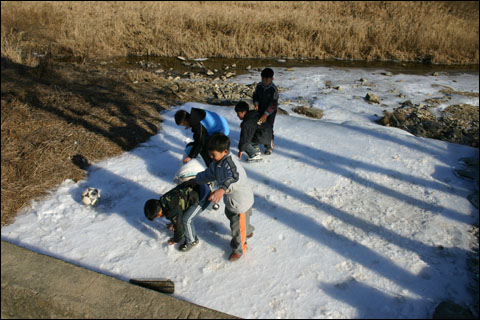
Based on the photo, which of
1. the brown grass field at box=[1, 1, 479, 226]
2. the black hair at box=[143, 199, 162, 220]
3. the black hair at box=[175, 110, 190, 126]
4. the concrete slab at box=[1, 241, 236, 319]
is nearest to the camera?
the concrete slab at box=[1, 241, 236, 319]

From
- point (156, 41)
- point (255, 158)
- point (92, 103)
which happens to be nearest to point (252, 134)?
point (255, 158)

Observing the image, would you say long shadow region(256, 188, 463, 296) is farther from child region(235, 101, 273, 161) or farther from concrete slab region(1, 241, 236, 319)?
concrete slab region(1, 241, 236, 319)

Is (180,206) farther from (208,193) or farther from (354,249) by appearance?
(354,249)

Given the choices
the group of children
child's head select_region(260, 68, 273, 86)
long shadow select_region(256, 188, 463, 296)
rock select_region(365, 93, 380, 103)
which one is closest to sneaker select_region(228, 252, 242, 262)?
the group of children

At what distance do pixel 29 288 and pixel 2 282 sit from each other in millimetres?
268

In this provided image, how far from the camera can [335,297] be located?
2.64 meters

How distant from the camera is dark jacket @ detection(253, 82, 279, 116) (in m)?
4.23

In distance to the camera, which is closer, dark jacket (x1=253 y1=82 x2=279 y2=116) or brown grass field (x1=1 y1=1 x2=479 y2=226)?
dark jacket (x1=253 y1=82 x2=279 y2=116)

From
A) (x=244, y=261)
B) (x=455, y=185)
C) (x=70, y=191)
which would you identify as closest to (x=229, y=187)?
(x=244, y=261)

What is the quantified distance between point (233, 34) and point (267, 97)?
9.23m

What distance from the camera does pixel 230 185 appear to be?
8.56ft

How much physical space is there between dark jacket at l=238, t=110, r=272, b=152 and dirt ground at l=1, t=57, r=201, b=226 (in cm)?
179

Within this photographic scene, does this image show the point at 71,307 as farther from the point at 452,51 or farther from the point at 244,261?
the point at 452,51

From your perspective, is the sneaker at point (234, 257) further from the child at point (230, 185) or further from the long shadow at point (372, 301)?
the long shadow at point (372, 301)
